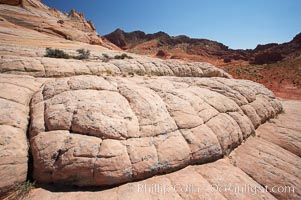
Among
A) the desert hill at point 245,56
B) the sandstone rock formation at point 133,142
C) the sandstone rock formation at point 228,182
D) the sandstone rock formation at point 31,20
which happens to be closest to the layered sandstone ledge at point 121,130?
the sandstone rock formation at point 133,142

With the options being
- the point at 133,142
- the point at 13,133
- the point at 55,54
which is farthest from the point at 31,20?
the point at 133,142

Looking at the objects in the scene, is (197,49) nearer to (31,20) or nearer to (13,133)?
(31,20)

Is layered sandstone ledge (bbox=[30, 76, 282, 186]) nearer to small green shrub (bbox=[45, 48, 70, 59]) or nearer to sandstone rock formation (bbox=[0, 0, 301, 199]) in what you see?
sandstone rock formation (bbox=[0, 0, 301, 199])

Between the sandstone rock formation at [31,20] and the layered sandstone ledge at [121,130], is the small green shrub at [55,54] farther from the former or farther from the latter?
the sandstone rock formation at [31,20]

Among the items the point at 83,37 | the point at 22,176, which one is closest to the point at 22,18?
the point at 83,37

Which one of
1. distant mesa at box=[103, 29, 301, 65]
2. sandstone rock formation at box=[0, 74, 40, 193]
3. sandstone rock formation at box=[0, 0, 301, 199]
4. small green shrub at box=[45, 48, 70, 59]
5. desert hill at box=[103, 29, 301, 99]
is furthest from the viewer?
distant mesa at box=[103, 29, 301, 65]

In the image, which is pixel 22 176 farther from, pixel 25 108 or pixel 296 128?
pixel 296 128

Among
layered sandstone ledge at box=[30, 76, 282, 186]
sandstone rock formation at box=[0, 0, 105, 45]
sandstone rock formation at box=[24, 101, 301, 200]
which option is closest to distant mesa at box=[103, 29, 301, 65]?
sandstone rock formation at box=[0, 0, 105, 45]

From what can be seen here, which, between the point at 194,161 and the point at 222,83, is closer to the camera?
the point at 194,161

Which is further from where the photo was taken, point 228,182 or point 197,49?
point 197,49

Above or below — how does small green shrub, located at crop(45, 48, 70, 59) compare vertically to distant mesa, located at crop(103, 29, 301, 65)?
below

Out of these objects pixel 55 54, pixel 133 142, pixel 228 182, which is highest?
pixel 55 54

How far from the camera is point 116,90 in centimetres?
852

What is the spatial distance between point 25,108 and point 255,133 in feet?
38.9
